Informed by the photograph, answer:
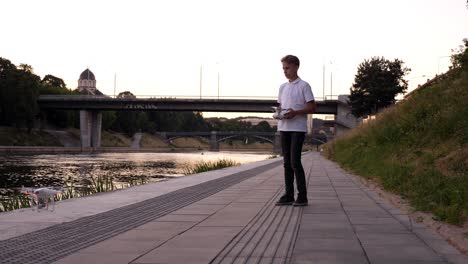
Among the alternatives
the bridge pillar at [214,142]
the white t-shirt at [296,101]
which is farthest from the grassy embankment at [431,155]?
the bridge pillar at [214,142]

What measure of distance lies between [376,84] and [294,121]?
42.7 m

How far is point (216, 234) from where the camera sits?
511 cm

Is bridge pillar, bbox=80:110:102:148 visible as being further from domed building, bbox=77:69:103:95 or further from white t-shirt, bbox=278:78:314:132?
domed building, bbox=77:69:103:95

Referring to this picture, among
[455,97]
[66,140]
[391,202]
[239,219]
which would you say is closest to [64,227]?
[239,219]

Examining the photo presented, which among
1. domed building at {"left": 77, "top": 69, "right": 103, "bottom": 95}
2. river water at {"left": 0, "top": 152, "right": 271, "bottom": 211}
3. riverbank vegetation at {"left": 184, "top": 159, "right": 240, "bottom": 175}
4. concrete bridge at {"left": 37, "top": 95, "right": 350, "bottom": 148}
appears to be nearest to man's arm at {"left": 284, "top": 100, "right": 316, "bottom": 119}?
river water at {"left": 0, "top": 152, "right": 271, "bottom": 211}

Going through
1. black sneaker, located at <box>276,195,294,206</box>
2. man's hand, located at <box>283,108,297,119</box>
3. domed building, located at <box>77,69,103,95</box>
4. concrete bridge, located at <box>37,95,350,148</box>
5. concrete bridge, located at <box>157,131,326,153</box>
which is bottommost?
black sneaker, located at <box>276,195,294,206</box>

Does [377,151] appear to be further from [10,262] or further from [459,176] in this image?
[10,262]

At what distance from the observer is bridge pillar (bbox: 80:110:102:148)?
262 feet

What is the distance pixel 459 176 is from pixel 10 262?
209 inches

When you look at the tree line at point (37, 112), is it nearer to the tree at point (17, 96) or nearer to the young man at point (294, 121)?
the tree at point (17, 96)

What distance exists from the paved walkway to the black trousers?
0.34 meters

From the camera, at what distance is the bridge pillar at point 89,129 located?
262 ft

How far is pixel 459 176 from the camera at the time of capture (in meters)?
6.52

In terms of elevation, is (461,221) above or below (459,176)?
below
